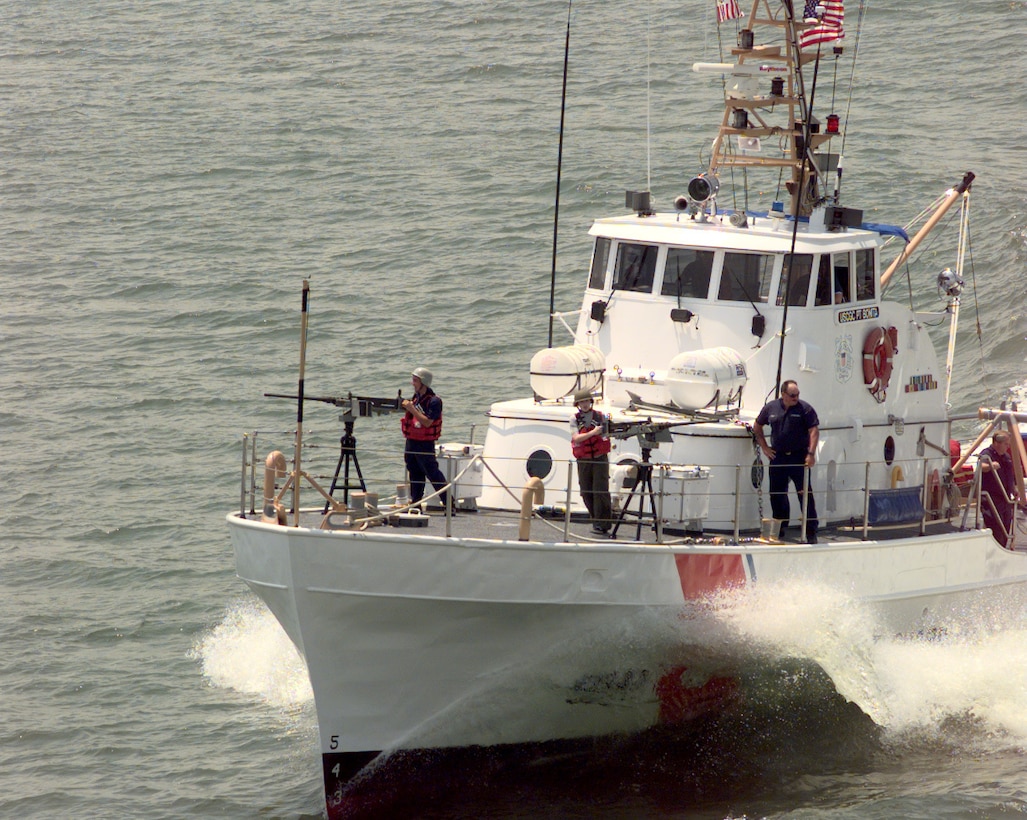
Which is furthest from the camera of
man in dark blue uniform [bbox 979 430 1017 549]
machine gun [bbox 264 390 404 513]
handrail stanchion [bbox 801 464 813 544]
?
man in dark blue uniform [bbox 979 430 1017 549]

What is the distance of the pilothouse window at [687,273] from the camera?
14922mm

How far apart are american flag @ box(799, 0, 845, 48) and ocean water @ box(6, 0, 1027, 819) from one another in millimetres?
5600

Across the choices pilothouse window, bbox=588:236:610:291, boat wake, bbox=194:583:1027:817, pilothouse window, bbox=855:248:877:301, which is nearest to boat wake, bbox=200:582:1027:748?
boat wake, bbox=194:583:1027:817

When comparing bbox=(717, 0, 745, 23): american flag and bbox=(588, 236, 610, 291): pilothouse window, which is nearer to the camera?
bbox=(717, 0, 745, 23): american flag

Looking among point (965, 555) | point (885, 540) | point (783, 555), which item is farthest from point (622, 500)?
point (965, 555)

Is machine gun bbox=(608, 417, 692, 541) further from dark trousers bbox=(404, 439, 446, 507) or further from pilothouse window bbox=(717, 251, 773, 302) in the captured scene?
pilothouse window bbox=(717, 251, 773, 302)

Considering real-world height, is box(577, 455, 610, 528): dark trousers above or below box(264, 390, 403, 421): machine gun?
below

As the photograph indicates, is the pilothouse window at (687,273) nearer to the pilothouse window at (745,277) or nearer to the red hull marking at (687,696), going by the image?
the pilothouse window at (745,277)

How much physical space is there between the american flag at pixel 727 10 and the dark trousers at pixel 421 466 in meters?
5.38

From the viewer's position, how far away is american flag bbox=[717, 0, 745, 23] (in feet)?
49.5

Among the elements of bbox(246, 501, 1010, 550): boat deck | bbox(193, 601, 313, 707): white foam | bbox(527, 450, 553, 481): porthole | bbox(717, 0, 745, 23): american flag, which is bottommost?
bbox(193, 601, 313, 707): white foam

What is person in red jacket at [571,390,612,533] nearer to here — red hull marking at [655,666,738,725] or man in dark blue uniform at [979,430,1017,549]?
red hull marking at [655,666,738,725]

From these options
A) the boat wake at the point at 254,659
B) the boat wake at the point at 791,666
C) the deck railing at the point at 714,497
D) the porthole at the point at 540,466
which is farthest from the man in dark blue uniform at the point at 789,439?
the boat wake at the point at 254,659

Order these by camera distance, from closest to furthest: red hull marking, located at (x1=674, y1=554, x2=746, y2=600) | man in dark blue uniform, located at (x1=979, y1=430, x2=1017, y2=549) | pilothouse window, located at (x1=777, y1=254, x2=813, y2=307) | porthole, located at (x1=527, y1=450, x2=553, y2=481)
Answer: red hull marking, located at (x1=674, y1=554, x2=746, y2=600), porthole, located at (x1=527, y1=450, x2=553, y2=481), pilothouse window, located at (x1=777, y1=254, x2=813, y2=307), man in dark blue uniform, located at (x1=979, y1=430, x2=1017, y2=549)
